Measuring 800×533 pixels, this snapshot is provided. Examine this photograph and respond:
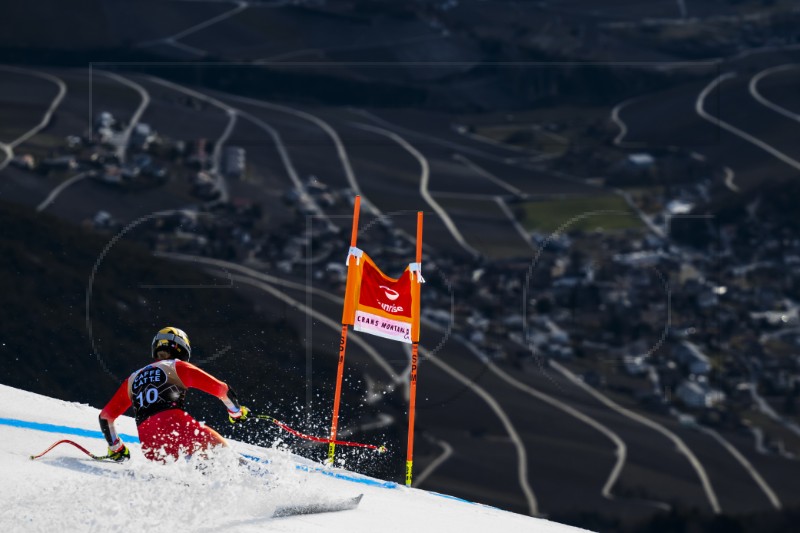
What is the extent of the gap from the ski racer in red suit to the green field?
7398mm

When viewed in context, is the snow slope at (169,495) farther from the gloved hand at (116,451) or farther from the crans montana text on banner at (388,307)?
the crans montana text on banner at (388,307)

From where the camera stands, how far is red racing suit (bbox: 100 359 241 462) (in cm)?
714

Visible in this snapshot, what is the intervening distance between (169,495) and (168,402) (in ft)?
2.33

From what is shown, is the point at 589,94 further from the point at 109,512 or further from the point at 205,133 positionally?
the point at 109,512

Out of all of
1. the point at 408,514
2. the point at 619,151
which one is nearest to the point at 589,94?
the point at 619,151

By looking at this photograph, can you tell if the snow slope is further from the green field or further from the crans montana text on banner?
the green field

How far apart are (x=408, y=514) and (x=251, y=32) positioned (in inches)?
316

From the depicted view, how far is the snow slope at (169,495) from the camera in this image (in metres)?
6.34

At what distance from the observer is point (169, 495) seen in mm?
6590

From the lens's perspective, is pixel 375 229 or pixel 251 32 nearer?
pixel 375 229

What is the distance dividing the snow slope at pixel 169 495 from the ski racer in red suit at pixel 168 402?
0.11 m

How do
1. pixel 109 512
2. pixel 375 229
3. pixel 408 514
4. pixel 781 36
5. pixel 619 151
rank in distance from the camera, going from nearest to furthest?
pixel 109 512
pixel 408 514
pixel 375 229
pixel 619 151
pixel 781 36

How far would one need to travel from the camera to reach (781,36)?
52.3 feet

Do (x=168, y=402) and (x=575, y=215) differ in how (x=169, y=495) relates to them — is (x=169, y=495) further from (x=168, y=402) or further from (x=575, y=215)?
(x=575, y=215)
